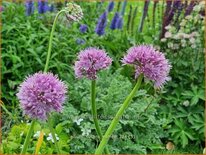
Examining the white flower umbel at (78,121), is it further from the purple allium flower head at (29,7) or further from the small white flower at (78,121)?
the purple allium flower head at (29,7)

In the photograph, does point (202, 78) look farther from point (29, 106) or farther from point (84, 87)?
point (29, 106)

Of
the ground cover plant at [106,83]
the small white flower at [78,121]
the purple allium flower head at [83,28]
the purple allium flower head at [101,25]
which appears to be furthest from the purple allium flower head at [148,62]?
the purple allium flower head at [83,28]

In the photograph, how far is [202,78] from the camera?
385cm

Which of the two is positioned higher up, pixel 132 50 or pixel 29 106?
pixel 132 50

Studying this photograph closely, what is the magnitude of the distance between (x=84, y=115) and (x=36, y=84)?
1.43 meters

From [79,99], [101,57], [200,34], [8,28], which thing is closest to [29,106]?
[101,57]

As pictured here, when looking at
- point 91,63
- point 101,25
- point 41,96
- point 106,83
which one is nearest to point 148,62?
point 91,63

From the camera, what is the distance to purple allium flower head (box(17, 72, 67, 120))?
1629 millimetres

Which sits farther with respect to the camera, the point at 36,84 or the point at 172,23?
the point at 172,23

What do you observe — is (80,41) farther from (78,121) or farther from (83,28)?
(78,121)

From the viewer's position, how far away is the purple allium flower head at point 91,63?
1.78 metres

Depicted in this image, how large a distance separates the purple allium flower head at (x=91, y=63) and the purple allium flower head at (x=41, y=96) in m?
0.15

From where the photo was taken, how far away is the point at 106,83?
3461 millimetres

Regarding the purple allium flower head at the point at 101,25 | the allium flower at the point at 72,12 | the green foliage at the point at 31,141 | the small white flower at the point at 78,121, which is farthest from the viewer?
the purple allium flower head at the point at 101,25
